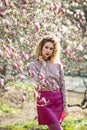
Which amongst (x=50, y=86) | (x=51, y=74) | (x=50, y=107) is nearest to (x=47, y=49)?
(x=51, y=74)

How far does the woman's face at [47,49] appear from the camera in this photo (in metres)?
5.54

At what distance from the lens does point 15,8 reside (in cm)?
541

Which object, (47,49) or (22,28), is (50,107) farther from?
(22,28)

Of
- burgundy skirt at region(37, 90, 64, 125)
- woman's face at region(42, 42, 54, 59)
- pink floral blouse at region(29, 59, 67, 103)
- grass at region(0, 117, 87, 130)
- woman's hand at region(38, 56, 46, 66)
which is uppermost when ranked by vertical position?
woman's face at region(42, 42, 54, 59)

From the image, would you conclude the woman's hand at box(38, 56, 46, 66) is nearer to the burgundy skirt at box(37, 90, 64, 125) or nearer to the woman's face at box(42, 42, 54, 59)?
the woman's face at box(42, 42, 54, 59)

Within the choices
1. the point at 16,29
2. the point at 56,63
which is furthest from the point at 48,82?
the point at 16,29

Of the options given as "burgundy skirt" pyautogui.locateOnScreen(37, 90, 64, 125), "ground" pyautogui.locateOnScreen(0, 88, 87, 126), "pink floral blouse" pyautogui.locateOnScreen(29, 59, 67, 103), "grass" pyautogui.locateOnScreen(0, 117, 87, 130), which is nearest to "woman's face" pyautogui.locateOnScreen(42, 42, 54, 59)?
"pink floral blouse" pyautogui.locateOnScreen(29, 59, 67, 103)

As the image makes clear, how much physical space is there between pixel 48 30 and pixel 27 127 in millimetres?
2227

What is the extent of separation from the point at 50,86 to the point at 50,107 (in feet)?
0.86

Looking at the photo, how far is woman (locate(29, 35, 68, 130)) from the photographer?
560cm

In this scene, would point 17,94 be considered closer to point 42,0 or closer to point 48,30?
point 48,30

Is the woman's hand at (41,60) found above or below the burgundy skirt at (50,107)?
above

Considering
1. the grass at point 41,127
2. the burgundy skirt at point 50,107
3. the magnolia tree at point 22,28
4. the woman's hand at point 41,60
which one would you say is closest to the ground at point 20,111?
the grass at point 41,127

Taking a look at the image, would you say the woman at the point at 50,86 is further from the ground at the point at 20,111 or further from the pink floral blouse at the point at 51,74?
the ground at the point at 20,111
